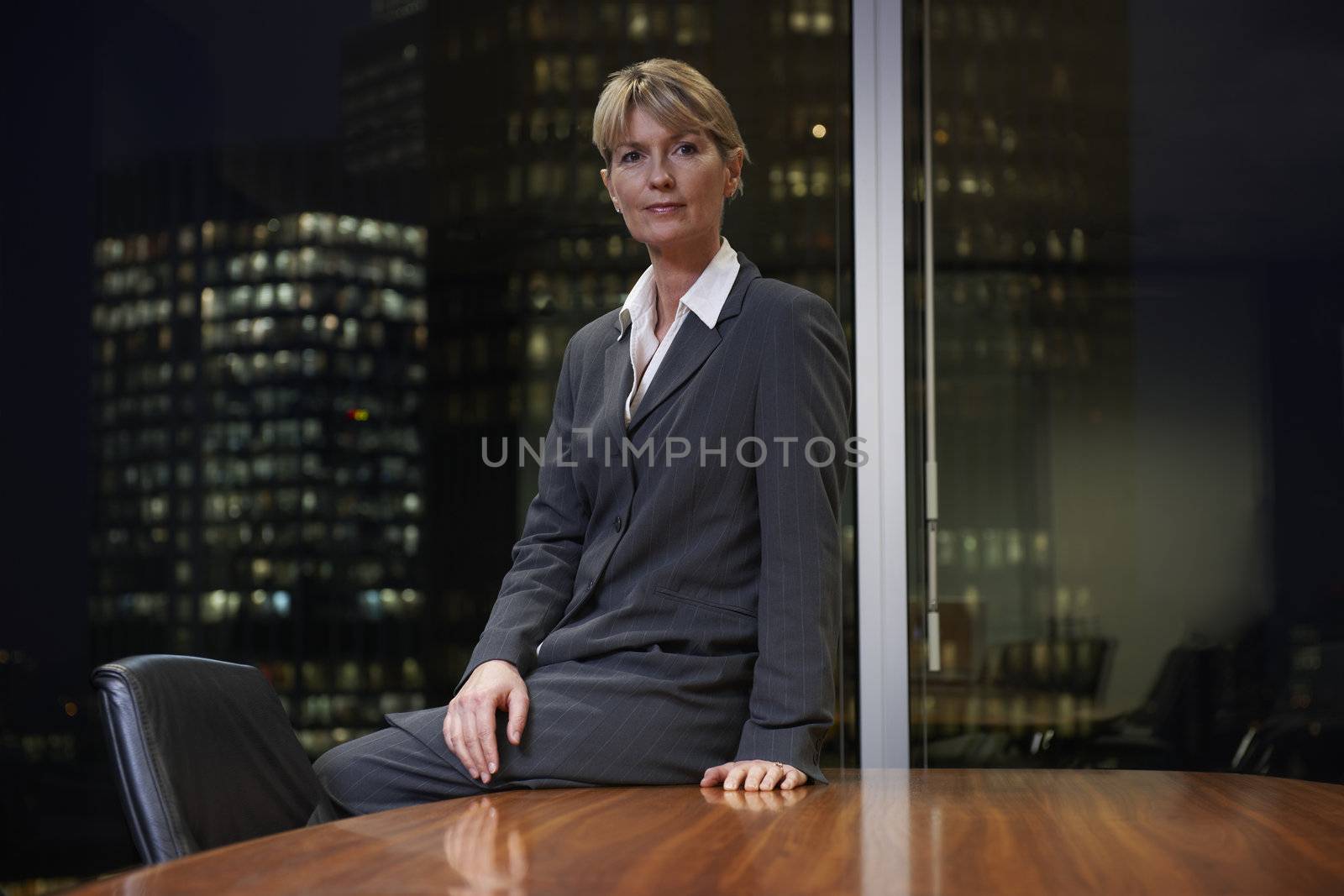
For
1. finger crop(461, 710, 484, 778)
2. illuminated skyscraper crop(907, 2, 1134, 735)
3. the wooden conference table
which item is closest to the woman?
finger crop(461, 710, 484, 778)

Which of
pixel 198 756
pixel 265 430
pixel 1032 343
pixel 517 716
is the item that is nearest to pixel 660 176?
pixel 517 716

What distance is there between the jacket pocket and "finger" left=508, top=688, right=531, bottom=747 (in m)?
0.22

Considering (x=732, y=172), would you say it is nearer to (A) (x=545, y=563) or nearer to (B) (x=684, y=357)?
(B) (x=684, y=357)

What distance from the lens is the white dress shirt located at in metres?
1.74

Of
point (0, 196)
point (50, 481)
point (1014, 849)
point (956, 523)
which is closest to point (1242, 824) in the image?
point (1014, 849)

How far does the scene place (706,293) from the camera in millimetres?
1745

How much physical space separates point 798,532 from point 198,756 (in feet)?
2.41

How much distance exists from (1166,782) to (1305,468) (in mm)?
1961

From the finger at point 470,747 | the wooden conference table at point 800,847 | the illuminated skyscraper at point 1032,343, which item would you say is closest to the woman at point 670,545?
the finger at point 470,747

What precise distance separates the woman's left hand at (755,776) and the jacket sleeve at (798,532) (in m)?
0.02

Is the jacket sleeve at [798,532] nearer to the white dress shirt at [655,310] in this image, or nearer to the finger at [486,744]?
the white dress shirt at [655,310]

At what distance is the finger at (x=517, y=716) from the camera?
1.47 m

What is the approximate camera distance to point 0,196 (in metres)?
3.61

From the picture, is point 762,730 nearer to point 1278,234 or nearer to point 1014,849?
point 1014,849
